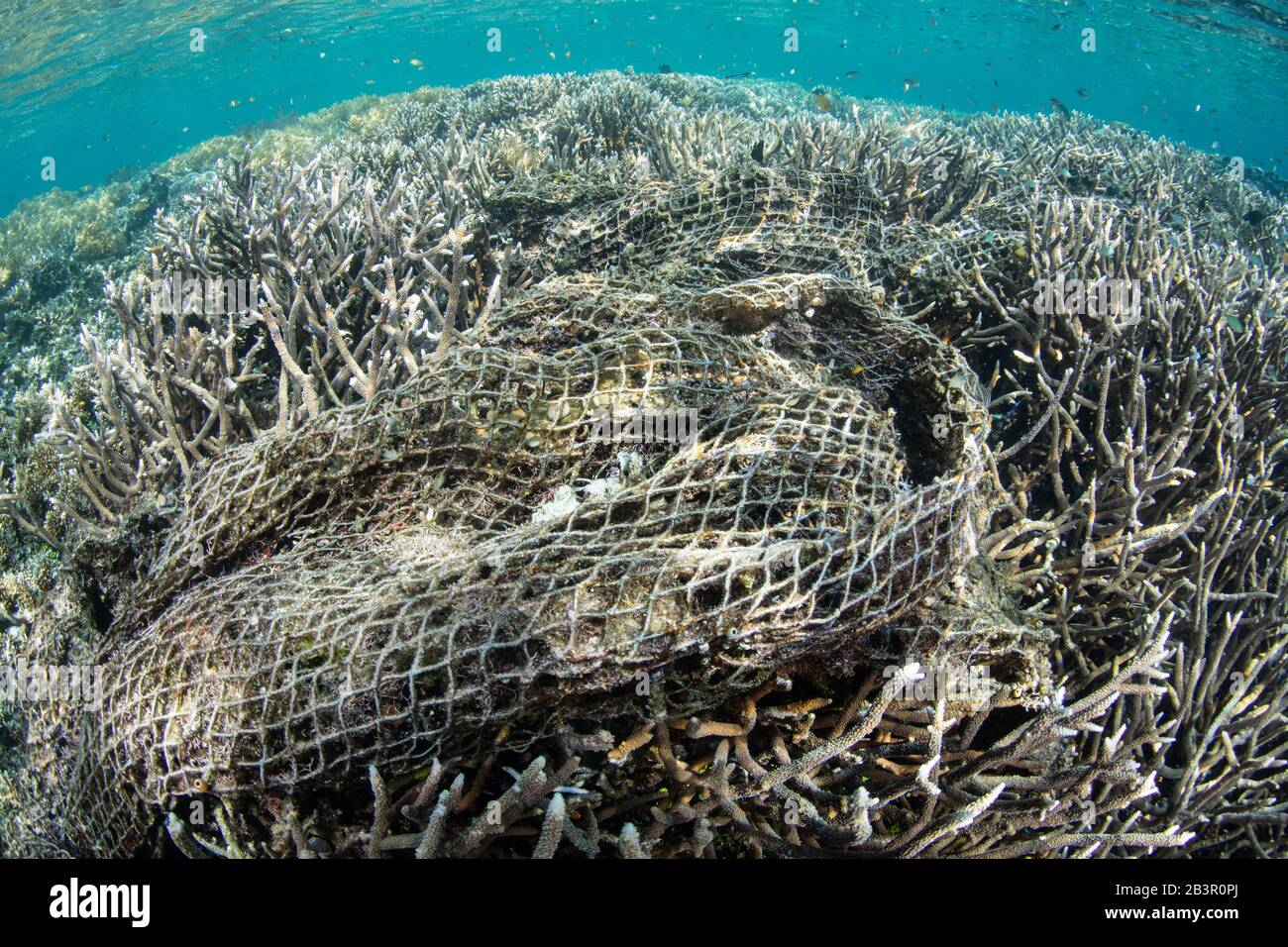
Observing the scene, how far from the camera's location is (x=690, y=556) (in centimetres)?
152

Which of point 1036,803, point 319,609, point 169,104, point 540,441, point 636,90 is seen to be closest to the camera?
point 319,609

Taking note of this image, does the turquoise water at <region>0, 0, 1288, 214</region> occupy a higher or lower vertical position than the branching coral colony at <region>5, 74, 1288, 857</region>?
higher

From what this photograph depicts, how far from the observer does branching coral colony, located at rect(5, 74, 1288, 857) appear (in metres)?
1.53

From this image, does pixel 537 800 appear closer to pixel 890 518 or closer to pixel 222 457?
pixel 890 518

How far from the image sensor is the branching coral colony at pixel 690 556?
1.53 m

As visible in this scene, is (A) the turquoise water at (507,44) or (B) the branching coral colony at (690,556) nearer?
(B) the branching coral colony at (690,556)

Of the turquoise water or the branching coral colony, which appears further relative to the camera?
the turquoise water

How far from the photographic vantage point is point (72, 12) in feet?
84.3

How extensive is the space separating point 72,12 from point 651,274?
38.2 meters

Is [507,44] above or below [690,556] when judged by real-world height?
above

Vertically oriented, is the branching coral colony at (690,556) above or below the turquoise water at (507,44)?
below

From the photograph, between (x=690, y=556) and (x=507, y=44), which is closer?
(x=690, y=556)

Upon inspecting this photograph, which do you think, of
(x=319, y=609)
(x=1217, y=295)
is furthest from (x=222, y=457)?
(x=1217, y=295)
